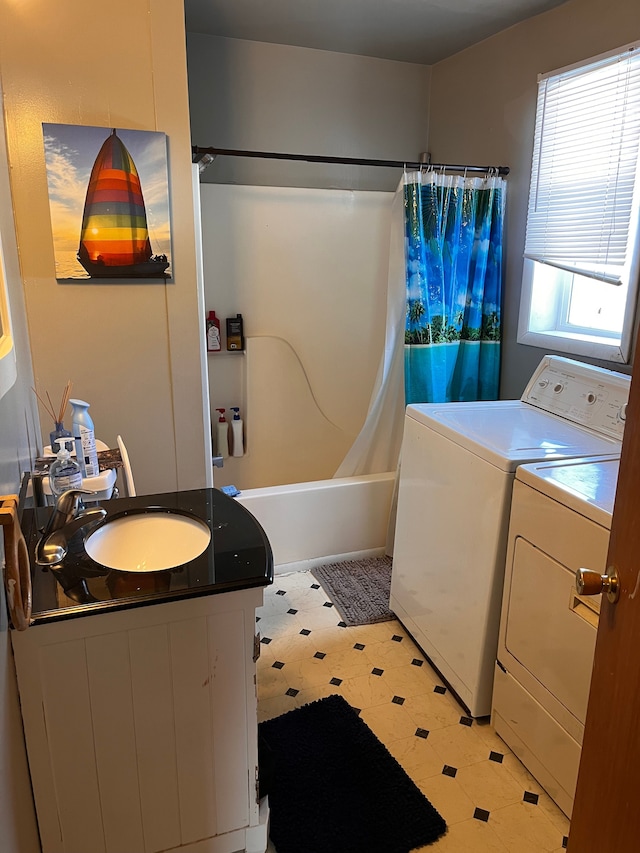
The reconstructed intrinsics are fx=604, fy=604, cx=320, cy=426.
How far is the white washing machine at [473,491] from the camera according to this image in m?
1.87

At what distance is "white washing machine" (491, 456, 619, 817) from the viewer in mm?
1522

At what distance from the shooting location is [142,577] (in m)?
1.26

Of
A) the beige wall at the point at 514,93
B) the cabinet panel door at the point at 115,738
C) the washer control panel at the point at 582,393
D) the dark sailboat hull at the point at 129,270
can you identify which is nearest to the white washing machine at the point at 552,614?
the washer control panel at the point at 582,393

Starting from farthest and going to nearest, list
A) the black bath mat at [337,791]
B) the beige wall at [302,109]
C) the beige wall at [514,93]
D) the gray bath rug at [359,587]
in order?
1. the beige wall at [302,109]
2. the gray bath rug at [359,587]
3. the beige wall at [514,93]
4. the black bath mat at [337,791]

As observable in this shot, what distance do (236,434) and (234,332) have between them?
56cm

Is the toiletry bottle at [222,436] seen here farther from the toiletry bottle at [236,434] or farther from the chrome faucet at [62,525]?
the chrome faucet at [62,525]

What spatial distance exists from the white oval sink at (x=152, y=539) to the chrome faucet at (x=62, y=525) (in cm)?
5

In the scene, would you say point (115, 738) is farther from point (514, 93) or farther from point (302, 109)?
point (302, 109)

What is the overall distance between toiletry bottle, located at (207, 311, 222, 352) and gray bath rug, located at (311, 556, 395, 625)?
4.16 ft

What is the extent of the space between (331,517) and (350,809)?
4.42 ft

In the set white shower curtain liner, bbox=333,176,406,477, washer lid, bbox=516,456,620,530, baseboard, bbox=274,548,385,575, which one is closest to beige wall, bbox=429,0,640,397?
white shower curtain liner, bbox=333,176,406,477

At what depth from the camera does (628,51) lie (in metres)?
2.10

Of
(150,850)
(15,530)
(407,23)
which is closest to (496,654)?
(150,850)

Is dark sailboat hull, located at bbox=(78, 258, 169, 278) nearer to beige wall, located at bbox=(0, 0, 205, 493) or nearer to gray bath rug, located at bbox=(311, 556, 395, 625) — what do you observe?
beige wall, located at bbox=(0, 0, 205, 493)
